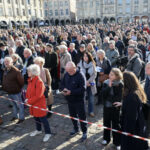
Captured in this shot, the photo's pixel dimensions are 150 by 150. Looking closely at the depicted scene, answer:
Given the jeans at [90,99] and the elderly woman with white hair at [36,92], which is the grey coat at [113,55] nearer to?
the jeans at [90,99]

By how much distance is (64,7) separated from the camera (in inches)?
2751

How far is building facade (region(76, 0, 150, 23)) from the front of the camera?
203 ft

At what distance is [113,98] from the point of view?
3420mm

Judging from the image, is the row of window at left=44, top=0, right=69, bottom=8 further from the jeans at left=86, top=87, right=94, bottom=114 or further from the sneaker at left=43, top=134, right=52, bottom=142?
the sneaker at left=43, top=134, right=52, bottom=142

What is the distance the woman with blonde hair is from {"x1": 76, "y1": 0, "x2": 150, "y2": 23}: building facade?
2426 inches

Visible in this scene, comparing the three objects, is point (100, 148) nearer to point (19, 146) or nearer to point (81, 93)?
point (81, 93)

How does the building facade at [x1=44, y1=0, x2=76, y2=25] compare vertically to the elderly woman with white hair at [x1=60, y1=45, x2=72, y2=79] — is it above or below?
above

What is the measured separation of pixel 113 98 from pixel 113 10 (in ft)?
221

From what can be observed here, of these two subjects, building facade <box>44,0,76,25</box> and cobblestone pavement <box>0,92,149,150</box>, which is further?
building facade <box>44,0,76,25</box>

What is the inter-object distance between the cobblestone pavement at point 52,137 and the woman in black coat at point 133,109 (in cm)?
103

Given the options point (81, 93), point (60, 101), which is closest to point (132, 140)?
point (81, 93)

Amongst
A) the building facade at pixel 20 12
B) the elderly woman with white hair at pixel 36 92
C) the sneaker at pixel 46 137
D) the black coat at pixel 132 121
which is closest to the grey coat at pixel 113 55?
the elderly woman with white hair at pixel 36 92

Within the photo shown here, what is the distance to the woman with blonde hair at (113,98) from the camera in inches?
131

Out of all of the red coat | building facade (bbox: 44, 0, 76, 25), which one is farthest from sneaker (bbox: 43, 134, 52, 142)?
building facade (bbox: 44, 0, 76, 25)
